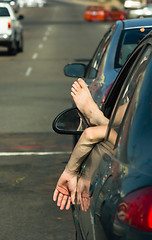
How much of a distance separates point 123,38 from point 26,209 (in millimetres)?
2422

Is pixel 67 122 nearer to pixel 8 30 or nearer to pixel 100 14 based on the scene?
pixel 8 30

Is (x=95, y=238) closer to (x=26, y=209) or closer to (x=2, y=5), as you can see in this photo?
(x=26, y=209)

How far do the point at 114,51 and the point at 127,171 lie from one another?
5.46 meters

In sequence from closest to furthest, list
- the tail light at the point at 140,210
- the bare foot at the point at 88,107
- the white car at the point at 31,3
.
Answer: the tail light at the point at 140,210 → the bare foot at the point at 88,107 → the white car at the point at 31,3

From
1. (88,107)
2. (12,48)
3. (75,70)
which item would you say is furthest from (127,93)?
(12,48)

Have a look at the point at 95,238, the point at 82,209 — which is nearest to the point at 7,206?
the point at 82,209

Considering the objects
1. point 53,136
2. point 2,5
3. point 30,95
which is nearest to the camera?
point 53,136

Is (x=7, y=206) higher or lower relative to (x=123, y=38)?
lower

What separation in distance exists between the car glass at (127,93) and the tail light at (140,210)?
26.4 inches

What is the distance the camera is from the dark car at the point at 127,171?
→ 278 cm

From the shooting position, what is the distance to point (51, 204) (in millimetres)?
7352

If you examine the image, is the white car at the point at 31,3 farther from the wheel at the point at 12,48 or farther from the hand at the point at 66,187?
the hand at the point at 66,187

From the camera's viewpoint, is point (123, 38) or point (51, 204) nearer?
point (51, 204)

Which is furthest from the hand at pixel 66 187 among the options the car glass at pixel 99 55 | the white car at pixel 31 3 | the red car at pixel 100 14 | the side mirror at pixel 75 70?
the white car at pixel 31 3
